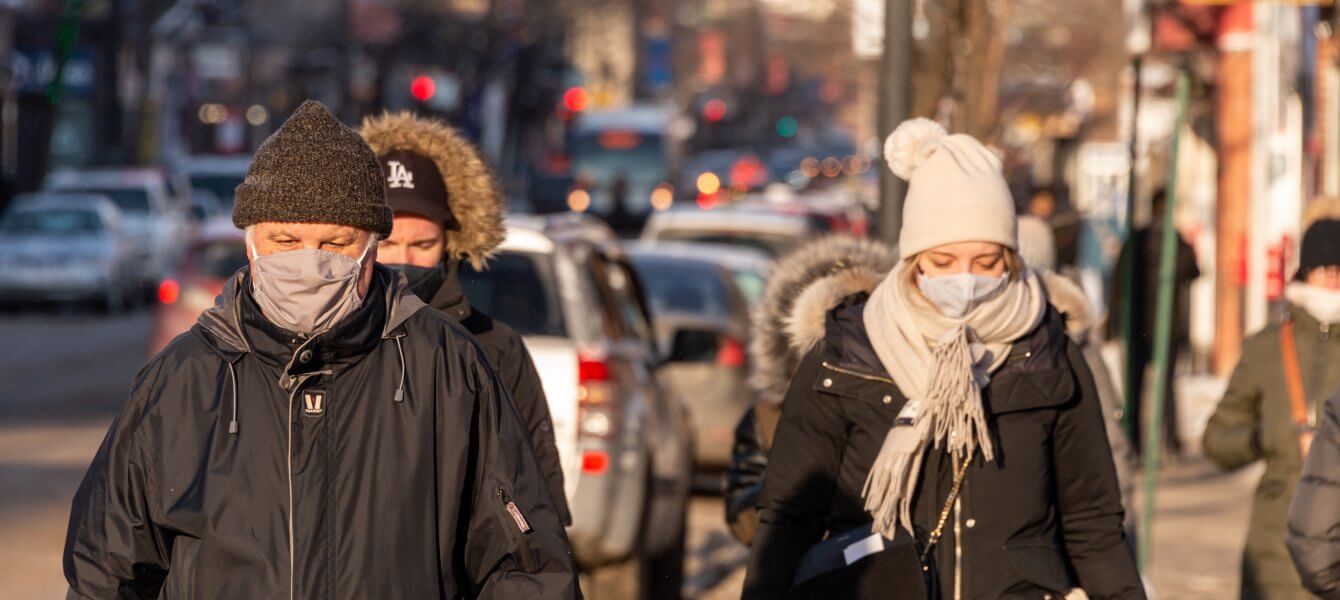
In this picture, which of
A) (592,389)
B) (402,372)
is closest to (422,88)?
(592,389)

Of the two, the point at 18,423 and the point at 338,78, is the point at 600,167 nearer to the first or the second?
the point at 338,78

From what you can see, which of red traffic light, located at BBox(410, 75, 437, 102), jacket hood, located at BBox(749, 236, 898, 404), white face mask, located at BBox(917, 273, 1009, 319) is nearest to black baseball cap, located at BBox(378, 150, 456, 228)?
jacket hood, located at BBox(749, 236, 898, 404)

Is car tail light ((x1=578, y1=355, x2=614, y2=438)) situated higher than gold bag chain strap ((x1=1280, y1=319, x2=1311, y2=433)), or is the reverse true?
gold bag chain strap ((x1=1280, y1=319, x2=1311, y2=433))

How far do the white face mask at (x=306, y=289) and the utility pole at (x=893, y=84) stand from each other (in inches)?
231

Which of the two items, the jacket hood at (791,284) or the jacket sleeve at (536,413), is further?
the jacket hood at (791,284)

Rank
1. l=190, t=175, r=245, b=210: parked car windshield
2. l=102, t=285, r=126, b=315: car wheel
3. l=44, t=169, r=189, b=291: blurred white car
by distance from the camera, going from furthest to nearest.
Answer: l=190, t=175, r=245, b=210: parked car windshield < l=44, t=169, r=189, b=291: blurred white car < l=102, t=285, r=126, b=315: car wheel

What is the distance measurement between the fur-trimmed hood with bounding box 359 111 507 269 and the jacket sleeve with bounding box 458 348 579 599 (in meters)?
1.98

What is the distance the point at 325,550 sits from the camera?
3.11 meters

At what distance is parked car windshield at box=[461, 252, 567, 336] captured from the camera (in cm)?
884

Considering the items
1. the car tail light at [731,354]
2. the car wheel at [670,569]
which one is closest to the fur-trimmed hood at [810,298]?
the car wheel at [670,569]

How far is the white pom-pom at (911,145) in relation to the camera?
185 inches

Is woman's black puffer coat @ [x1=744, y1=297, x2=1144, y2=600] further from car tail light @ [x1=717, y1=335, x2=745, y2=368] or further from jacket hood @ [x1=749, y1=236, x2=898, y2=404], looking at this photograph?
car tail light @ [x1=717, y1=335, x2=745, y2=368]

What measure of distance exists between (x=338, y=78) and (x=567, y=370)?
53.4m

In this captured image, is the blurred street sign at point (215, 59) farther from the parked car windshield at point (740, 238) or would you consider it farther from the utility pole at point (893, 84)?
the utility pole at point (893, 84)
